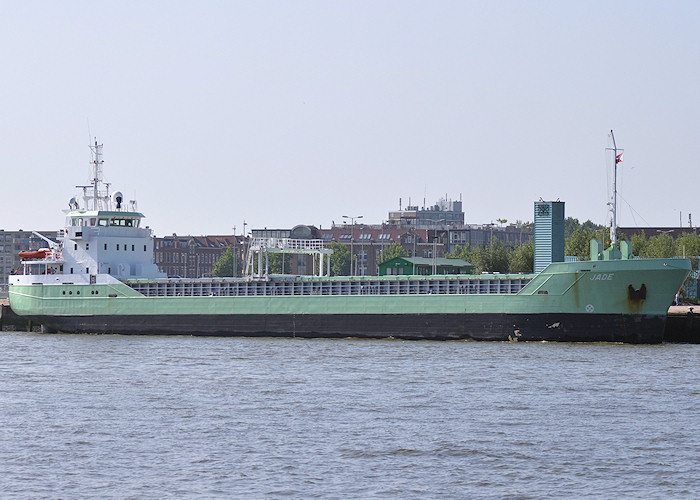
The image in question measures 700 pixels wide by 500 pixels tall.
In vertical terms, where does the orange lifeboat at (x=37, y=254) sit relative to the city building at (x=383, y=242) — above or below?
below

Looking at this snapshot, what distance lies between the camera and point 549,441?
2748 centimetres

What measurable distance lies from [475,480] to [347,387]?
13706mm

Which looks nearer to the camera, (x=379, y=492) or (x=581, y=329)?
(x=379, y=492)

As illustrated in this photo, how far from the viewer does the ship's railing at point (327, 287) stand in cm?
5647

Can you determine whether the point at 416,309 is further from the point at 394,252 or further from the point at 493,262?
the point at 394,252

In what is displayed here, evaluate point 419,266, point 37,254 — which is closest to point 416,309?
point 37,254

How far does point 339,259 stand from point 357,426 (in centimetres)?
11577

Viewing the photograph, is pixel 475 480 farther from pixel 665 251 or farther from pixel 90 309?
pixel 665 251

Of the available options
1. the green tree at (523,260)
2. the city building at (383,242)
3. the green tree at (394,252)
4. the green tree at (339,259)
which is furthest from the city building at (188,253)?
the green tree at (523,260)

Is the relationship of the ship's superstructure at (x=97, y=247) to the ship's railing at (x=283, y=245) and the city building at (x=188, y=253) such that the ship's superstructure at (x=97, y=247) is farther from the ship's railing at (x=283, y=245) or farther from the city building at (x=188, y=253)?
the city building at (x=188, y=253)

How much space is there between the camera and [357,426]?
2955 centimetres

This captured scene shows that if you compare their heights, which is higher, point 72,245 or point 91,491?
point 72,245

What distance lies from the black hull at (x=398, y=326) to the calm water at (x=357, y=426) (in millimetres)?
4406

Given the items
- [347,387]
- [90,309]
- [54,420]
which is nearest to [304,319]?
[90,309]
